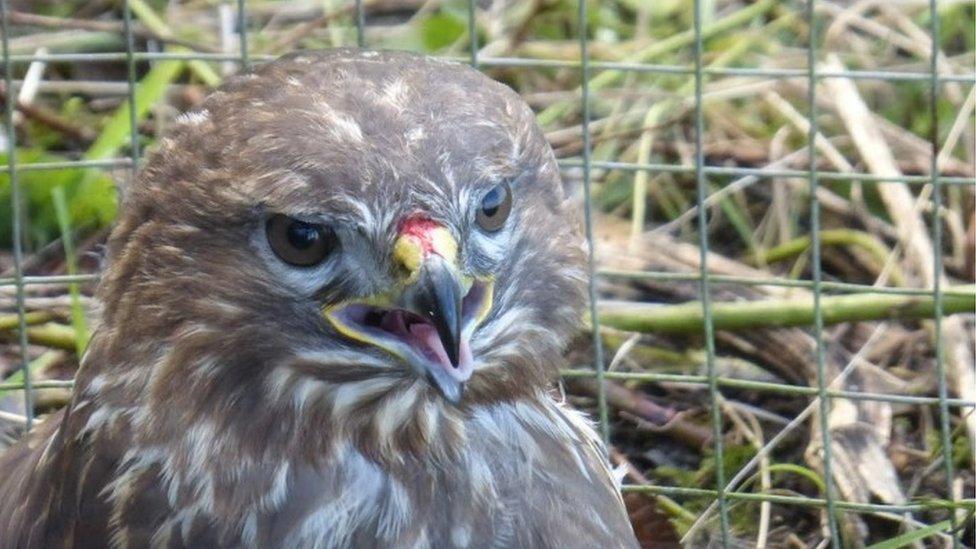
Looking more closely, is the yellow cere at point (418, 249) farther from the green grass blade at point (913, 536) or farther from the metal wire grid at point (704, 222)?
the green grass blade at point (913, 536)

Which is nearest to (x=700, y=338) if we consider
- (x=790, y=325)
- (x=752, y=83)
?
(x=790, y=325)

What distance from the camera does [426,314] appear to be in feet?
7.36

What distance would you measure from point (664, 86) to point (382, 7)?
86 cm

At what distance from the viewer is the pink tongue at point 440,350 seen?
228 cm

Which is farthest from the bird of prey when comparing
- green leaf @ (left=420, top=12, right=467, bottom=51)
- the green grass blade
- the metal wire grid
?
green leaf @ (left=420, top=12, right=467, bottom=51)

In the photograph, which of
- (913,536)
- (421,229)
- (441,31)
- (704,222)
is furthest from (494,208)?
(441,31)

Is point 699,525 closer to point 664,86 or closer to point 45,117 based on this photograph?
point 664,86

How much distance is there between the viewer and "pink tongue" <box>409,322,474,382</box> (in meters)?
2.28

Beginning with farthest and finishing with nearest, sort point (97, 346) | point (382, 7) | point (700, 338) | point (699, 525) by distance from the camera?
point (382, 7) < point (700, 338) < point (699, 525) < point (97, 346)

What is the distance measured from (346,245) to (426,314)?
0.15 meters

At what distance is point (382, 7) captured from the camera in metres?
5.15

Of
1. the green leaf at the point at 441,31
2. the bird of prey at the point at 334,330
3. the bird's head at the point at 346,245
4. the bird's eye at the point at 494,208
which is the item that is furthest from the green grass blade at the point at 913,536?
the green leaf at the point at 441,31

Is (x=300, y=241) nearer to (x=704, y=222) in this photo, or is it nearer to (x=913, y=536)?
(x=704, y=222)

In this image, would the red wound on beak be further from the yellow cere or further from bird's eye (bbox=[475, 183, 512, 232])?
bird's eye (bbox=[475, 183, 512, 232])
